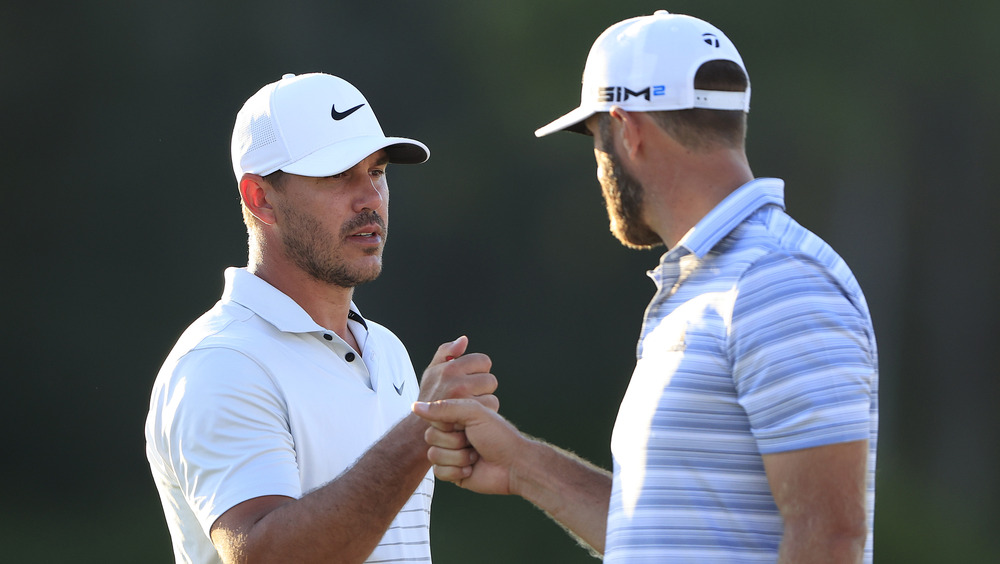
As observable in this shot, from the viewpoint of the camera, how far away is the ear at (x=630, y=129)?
159 cm

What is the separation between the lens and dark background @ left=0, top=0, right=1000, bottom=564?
4270 millimetres

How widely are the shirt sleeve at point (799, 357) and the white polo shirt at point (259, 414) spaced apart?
0.84 meters

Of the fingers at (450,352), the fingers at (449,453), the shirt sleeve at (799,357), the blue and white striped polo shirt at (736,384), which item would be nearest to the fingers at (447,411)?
the fingers at (449,453)

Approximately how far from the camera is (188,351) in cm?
191

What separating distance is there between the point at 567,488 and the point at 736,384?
541mm

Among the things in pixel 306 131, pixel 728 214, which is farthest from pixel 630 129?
pixel 306 131

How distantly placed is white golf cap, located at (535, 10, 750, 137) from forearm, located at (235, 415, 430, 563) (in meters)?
0.64

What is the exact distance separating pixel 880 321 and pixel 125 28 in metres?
3.45

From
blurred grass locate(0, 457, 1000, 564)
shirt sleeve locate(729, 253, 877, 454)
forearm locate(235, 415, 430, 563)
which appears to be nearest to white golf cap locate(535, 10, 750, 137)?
shirt sleeve locate(729, 253, 877, 454)

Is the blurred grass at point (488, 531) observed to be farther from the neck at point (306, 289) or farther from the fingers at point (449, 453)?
the fingers at point (449, 453)

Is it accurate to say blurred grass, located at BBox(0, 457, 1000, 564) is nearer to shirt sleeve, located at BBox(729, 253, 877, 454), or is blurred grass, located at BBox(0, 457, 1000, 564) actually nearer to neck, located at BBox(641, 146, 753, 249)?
neck, located at BBox(641, 146, 753, 249)

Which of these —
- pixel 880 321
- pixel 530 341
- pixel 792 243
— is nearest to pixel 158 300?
pixel 530 341

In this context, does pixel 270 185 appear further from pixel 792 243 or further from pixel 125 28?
pixel 125 28

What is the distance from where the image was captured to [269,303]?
206 centimetres
